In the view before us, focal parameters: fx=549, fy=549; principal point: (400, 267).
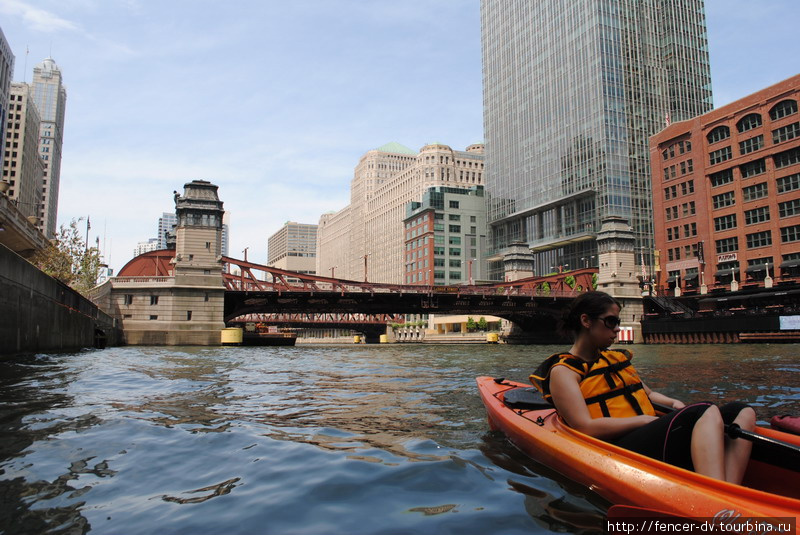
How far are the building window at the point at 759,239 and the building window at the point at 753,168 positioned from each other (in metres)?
6.33

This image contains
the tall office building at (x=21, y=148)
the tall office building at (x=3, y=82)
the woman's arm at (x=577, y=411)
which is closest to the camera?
the woman's arm at (x=577, y=411)

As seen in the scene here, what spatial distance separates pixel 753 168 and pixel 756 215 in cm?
499

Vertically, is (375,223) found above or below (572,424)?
above

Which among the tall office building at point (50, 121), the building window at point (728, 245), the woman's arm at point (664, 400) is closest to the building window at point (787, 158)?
the building window at point (728, 245)

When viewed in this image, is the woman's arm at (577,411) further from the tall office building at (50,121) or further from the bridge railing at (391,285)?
the tall office building at (50,121)

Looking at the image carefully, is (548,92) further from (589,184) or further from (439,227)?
(439,227)

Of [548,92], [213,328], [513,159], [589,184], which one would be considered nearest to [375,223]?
[513,159]

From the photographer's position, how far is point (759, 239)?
55.3 metres

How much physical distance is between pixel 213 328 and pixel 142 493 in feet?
153

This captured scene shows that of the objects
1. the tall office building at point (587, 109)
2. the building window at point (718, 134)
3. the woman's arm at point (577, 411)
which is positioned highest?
the tall office building at point (587, 109)

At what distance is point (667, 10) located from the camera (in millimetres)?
90875

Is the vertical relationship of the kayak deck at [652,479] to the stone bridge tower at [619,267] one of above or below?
below

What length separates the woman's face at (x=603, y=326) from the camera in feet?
15.5

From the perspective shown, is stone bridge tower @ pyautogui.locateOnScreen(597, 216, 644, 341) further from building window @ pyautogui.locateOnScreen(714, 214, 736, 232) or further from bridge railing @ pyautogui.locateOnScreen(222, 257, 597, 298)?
building window @ pyautogui.locateOnScreen(714, 214, 736, 232)
